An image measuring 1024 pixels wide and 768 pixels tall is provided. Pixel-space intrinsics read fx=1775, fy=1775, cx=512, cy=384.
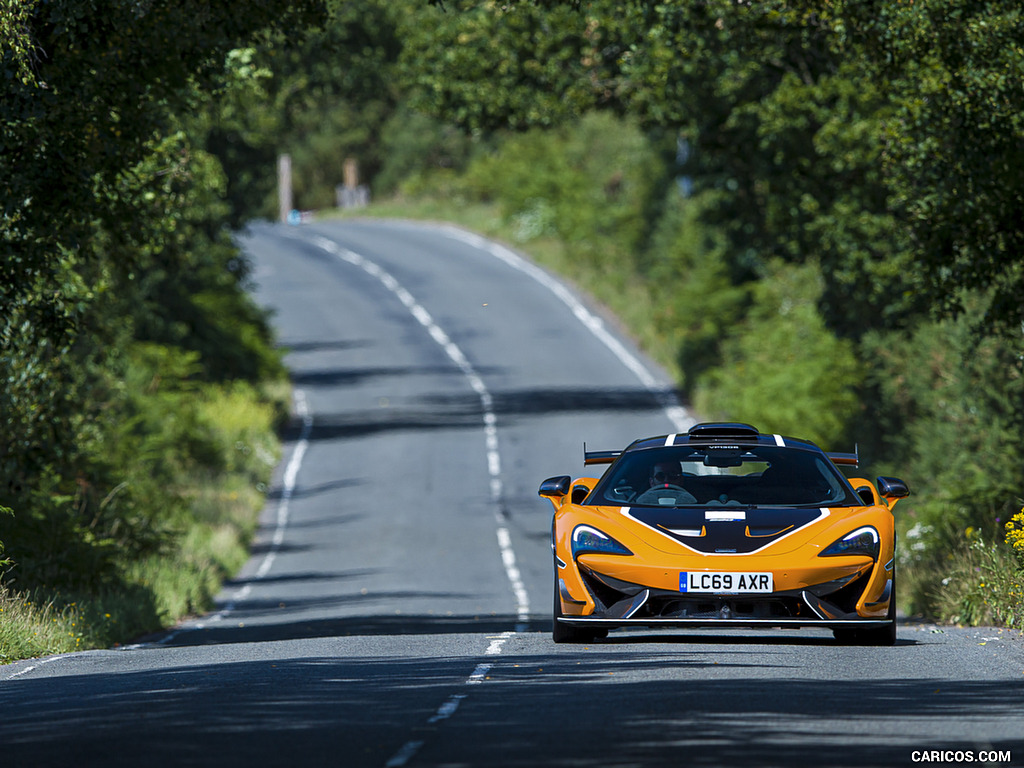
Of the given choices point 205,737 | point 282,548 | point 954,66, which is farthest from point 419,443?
point 205,737

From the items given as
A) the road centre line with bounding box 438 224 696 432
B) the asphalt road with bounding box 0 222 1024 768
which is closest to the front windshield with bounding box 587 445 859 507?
the asphalt road with bounding box 0 222 1024 768

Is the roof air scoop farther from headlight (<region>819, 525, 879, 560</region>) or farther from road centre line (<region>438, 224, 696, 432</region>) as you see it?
road centre line (<region>438, 224, 696, 432</region>)

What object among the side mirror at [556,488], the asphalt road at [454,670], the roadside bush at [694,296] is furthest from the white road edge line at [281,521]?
the roadside bush at [694,296]

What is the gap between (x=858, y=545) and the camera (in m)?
12.3

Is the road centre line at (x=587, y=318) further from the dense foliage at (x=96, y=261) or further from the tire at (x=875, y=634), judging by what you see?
the tire at (x=875, y=634)

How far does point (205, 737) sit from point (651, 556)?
13.8 ft

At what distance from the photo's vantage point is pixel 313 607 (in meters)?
22.7

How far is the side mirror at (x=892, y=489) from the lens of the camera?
43.2ft

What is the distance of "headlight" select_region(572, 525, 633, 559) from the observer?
12.3 m

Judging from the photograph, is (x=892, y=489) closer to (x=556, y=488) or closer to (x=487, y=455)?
(x=556, y=488)

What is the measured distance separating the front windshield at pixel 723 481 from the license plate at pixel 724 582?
0.84 meters

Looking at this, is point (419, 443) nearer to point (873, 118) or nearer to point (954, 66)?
point (873, 118)

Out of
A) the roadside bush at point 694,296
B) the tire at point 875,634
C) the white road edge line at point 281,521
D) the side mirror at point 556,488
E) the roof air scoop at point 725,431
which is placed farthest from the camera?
the roadside bush at point 694,296

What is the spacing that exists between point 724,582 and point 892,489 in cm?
192
